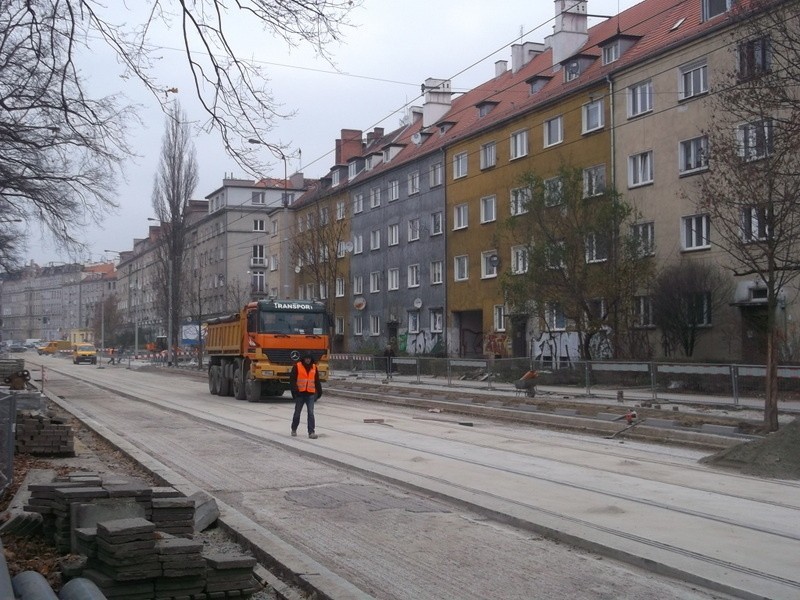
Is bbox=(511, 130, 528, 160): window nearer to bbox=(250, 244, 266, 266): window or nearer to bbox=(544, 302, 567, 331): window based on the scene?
bbox=(544, 302, 567, 331): window

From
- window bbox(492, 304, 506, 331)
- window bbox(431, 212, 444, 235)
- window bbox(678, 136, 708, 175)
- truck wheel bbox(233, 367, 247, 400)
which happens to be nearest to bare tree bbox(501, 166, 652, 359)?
window bbox(678, 136, 708, 175)

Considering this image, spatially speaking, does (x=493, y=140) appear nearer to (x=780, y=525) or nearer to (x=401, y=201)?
(x=401, y=201)

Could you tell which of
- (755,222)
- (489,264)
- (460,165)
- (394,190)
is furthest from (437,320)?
(755,222)

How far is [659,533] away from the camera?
8305 mm

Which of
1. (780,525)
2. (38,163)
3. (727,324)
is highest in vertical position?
(38,163)

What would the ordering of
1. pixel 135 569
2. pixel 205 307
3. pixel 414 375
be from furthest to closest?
pixel 205 307 < pixel 414 375 < pixel 135 569

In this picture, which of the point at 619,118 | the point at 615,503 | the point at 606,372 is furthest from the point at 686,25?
the point at 615,503

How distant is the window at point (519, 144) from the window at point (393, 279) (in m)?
13.7

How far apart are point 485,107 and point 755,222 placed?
99.2 feet

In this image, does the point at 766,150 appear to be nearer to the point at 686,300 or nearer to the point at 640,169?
the point at 686,300

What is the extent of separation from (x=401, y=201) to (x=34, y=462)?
135 feet

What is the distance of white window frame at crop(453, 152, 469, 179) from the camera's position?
46.1 meters

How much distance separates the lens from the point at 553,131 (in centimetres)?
3875

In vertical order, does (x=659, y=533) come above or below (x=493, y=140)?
below
